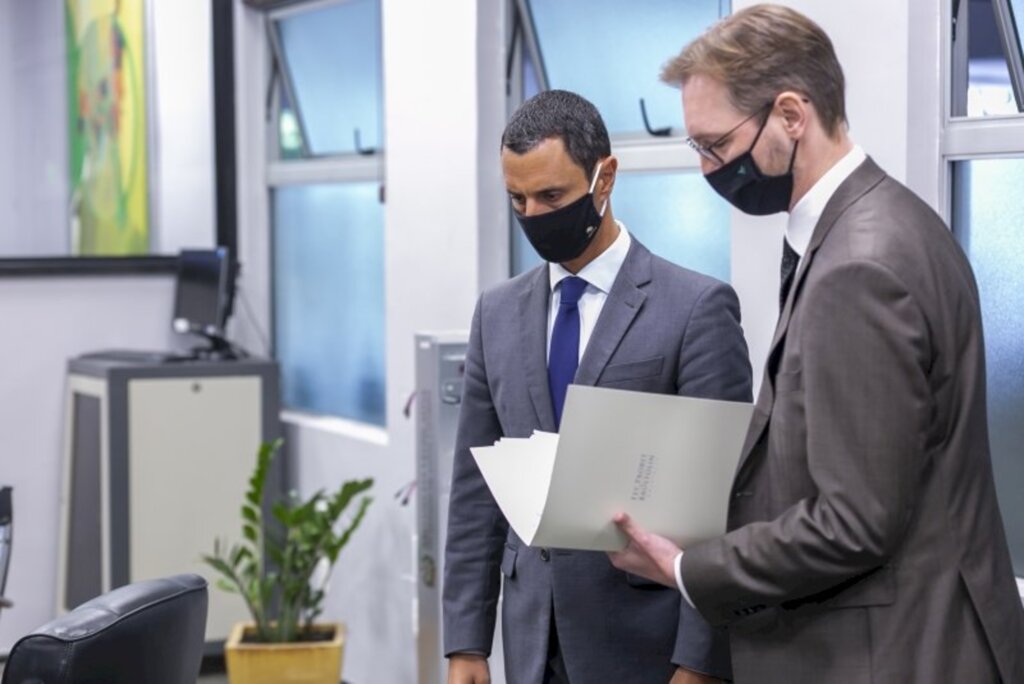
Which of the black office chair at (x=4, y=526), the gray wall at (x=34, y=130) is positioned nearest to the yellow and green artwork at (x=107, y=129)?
the gray wall at (x=34, y=130)

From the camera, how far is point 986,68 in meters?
2.73

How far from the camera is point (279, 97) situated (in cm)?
530

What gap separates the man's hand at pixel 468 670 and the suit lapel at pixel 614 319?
43 cm

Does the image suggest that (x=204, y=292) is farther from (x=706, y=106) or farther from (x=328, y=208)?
(x=706, y=106)

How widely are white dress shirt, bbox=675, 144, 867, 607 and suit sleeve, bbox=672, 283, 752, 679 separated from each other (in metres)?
0.29

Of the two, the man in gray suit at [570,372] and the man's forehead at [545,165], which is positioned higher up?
the man's forehead at [545,165]

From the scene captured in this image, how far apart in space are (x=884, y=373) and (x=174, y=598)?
1.06 m

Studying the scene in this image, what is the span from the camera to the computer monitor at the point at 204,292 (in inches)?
197

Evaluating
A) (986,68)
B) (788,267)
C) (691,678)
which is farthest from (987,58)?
(691,678)

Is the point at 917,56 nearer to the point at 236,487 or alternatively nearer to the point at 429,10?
the point at 429,10

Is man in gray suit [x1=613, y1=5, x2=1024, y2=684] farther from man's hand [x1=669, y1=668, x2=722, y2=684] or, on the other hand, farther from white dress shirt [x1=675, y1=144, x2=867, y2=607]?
man's hand [x1=669, y1=668, x2=722, y2=684]

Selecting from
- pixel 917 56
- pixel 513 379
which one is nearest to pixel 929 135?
pixel 917 56

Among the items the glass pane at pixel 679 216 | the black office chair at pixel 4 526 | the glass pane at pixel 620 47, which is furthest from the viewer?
the glass pane at pixel 620 47

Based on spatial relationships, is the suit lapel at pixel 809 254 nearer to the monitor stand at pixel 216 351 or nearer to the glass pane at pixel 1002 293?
the glass pane at pixel 1002 293
